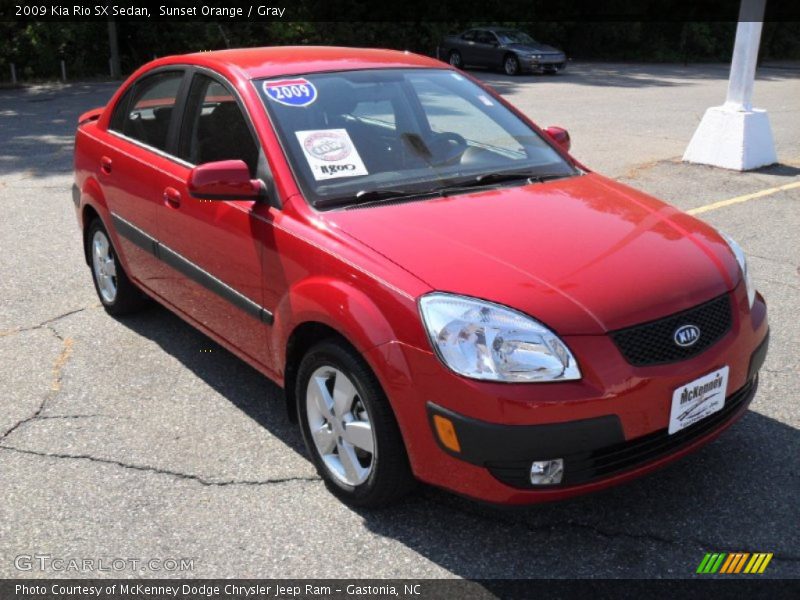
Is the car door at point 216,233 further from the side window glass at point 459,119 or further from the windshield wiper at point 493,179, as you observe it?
the side window glass at point 459,119

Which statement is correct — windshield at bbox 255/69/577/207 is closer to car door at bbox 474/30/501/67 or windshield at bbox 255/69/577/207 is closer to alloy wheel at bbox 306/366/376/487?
alloy wheel at bbox 306/366/376/487

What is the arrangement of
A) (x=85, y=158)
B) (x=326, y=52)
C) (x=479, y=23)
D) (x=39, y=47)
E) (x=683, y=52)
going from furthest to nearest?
1. (x=683, y=52)
2. (x=479, y=23)
3. (x=39, y=47)
4. (x=85, y=158)
5. (x=326, y=52)

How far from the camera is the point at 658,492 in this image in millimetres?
3215

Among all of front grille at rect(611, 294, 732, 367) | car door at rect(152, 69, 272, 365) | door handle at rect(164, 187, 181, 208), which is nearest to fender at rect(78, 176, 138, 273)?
car door at rect(152, 69, 272, 365)

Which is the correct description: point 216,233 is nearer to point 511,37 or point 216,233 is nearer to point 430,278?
point 430,278

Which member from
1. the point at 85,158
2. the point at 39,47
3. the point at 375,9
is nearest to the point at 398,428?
the point at 85,158

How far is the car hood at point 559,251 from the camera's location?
274 centimetres

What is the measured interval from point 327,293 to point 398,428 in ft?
1.83

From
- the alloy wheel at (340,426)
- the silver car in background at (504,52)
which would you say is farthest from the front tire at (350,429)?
the silver car in background at (504,52)

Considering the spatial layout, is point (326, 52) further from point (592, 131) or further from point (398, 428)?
point (592, 131)

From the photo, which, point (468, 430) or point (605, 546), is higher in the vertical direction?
point (468, 430)

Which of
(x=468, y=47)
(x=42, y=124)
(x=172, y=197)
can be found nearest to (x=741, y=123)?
(x=172, y=197)

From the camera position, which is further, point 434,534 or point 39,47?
point 39,47

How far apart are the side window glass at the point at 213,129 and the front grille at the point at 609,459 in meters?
1.75
